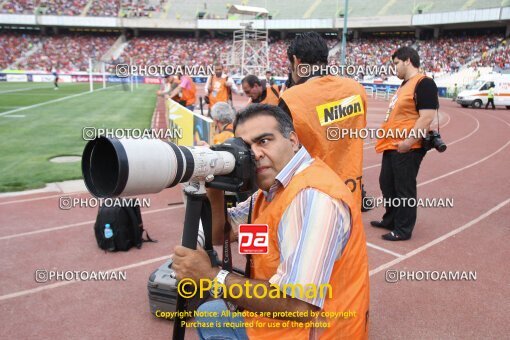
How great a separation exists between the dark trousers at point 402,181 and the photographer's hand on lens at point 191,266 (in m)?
3.34

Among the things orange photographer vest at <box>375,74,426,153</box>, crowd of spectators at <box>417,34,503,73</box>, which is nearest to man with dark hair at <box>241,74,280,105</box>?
orange photographer vest at <box>375,74,426,153</box>

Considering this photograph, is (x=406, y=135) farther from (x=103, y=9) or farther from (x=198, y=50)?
(x=103, y=9)

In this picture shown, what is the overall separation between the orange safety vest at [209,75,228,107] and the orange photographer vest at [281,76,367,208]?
6.70 m

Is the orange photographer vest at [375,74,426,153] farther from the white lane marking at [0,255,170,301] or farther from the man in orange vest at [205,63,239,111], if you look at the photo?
the man in orange vest at [205,63,239,111]

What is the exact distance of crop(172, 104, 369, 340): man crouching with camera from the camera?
143 centimetres

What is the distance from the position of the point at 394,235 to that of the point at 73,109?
54.3 feet

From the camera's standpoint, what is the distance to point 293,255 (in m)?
1.44

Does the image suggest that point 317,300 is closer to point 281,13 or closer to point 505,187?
point 505,187

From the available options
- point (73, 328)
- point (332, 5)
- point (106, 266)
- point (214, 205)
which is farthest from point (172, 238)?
point (332, 5)

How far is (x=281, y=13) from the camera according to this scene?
176 ft

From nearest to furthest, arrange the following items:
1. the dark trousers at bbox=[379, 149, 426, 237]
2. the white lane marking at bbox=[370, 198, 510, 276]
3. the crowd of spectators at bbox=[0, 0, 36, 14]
Answer: the white lane marking at bbox=[370, 198, 510, 276] → the dark trousers at bbox=[379, 149, 426, 237] → the crowd of spectators at bbox=[0, 0, 36, 14]

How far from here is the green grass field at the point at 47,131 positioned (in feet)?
24.0

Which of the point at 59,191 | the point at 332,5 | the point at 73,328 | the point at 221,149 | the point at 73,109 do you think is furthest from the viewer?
the point at 332,5

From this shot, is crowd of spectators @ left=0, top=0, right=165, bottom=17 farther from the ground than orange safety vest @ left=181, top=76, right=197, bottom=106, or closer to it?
farther from the ground
